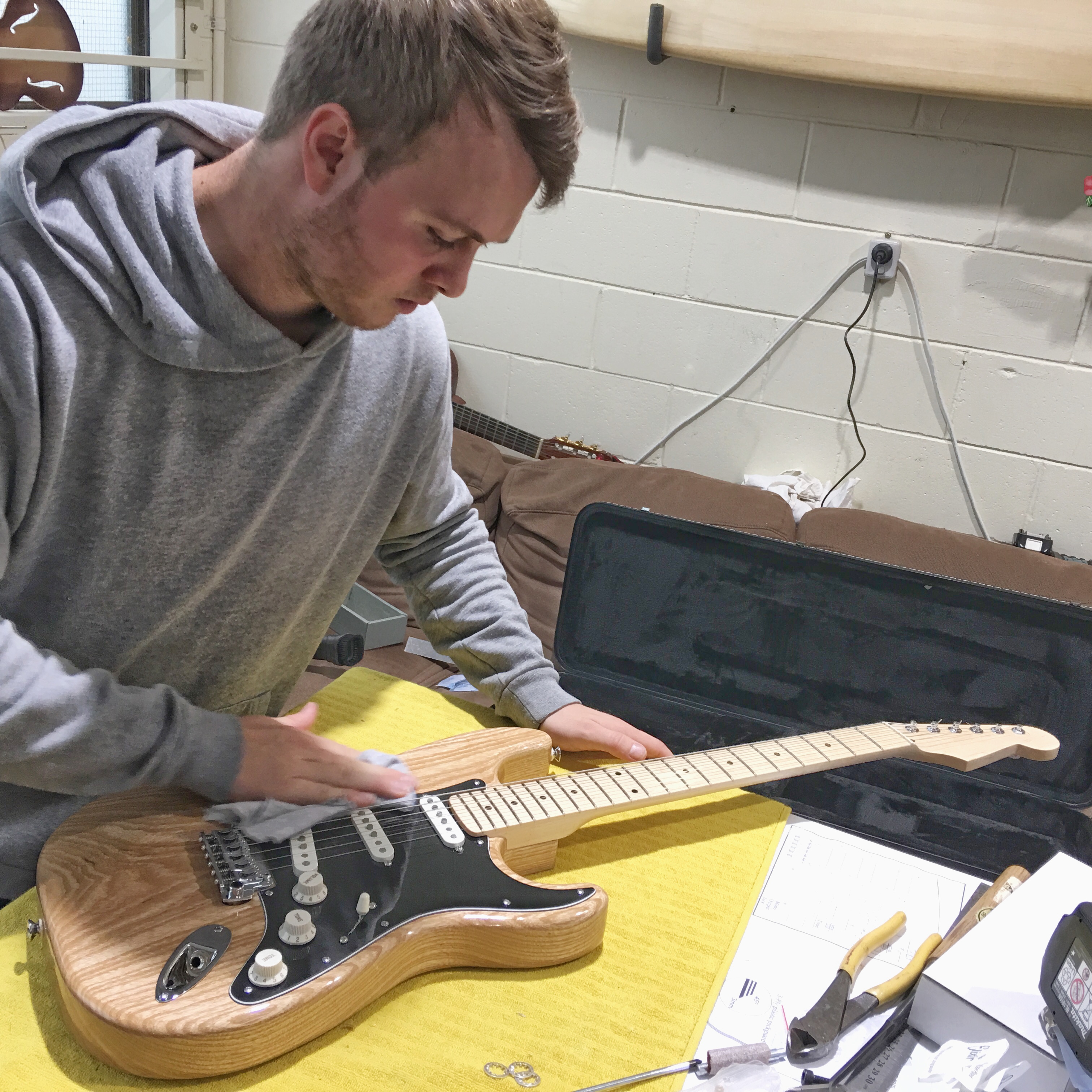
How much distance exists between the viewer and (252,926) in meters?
0.74

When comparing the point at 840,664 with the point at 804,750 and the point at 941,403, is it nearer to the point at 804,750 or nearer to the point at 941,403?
the point at 804,750

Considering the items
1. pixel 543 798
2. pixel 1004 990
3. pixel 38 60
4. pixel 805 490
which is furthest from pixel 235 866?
pixel 38 60

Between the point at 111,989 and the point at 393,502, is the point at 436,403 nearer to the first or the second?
the point at 393,502

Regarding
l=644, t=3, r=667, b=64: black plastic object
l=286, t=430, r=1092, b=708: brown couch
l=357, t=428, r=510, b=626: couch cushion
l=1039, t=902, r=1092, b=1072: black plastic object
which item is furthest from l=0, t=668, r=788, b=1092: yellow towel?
l=644, t=3, r=667, b=64: black plastic object

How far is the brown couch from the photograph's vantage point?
1967mm

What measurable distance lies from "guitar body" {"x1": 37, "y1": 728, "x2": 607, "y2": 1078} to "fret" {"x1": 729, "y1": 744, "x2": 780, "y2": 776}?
9.4 inches

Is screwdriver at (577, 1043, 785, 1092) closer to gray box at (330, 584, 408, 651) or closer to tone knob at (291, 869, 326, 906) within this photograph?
tone knob at (291, 869, 326, 906)

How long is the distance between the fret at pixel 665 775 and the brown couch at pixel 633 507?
0.85 m

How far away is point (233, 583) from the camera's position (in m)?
0.99

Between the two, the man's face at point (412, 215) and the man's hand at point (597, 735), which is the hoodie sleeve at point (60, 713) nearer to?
the man's face at point (412, 215)

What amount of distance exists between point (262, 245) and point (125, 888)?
0.52 metres

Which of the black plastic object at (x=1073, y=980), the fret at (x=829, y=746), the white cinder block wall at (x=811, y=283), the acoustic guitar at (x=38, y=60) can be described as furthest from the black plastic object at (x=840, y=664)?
the acoustic guitar at (x=38, y=60)

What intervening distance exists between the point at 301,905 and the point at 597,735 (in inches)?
16.1

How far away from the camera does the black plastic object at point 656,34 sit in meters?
2.03
